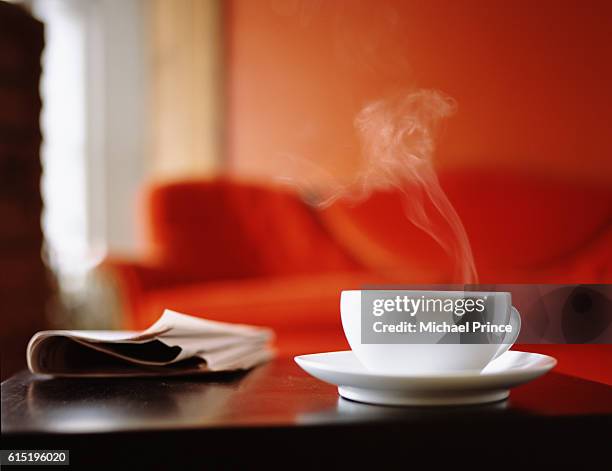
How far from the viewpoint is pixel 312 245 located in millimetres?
2406

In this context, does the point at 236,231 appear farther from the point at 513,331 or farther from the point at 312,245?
the point at 513,331

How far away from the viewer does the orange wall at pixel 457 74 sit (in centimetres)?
232

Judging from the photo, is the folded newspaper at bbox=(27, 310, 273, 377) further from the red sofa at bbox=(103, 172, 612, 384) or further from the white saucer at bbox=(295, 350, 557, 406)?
the red sofa at bbox=(103, 172, 612, 384)

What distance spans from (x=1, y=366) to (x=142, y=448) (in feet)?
4.61

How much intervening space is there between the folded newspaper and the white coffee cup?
0.21 metres

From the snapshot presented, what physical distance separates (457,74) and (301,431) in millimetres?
2176

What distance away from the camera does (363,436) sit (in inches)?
18.6

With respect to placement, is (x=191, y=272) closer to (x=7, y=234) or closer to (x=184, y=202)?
(x=184, y=202)

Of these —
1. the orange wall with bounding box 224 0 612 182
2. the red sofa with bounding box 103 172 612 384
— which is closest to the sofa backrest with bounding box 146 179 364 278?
the red sofa with bounding box 103 172 612 384

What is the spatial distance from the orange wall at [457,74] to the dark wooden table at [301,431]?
195 cm

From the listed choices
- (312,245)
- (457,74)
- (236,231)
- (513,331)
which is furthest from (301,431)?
(457,74)

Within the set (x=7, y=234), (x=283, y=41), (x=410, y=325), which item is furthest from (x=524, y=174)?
(x=410, y=325)

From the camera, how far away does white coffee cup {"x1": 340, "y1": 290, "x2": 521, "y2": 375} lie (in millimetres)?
557

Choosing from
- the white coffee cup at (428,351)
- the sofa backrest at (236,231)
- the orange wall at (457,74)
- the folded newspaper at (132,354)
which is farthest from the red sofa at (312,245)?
the white coffee cup at (428,351)
